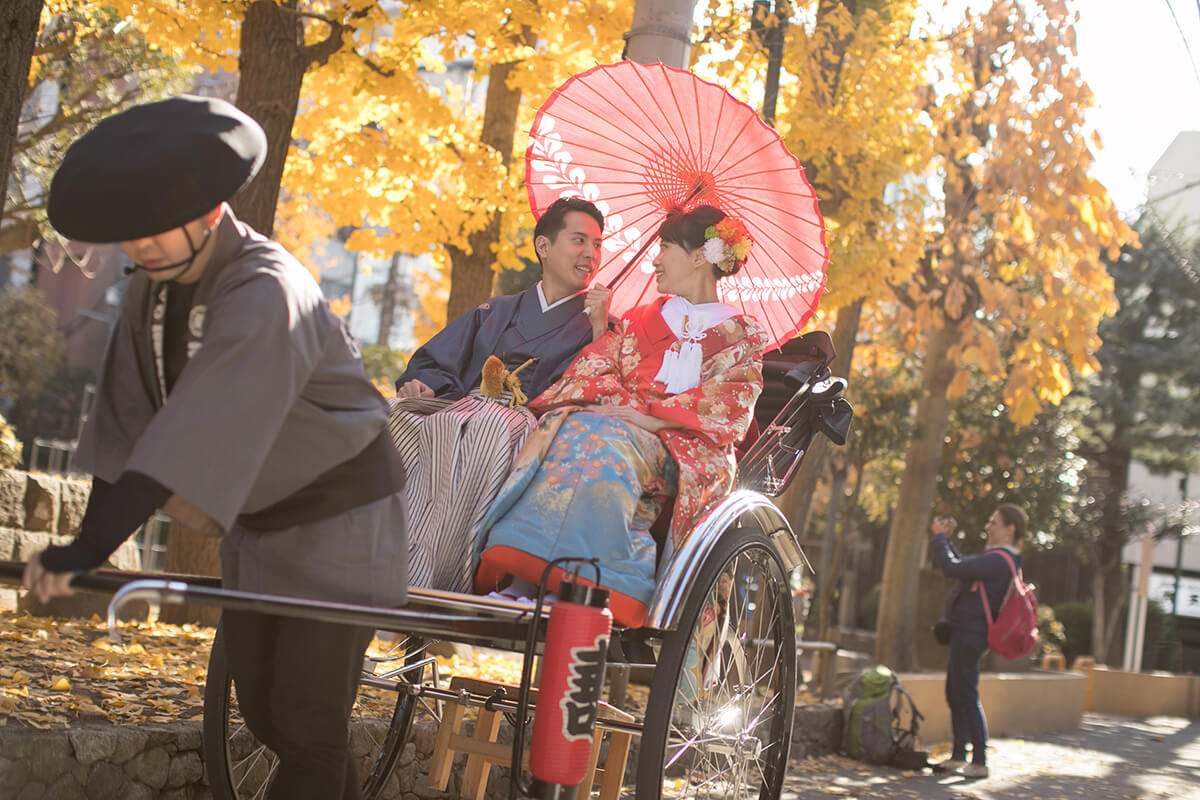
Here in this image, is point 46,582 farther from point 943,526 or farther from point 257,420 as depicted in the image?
point 943,526

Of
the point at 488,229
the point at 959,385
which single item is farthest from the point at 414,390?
the point at 959,385

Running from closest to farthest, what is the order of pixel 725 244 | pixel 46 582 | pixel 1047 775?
1. pixel 46 582
2. pixel 725 244
3. pixel 1047 775

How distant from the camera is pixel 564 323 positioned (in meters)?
3.89

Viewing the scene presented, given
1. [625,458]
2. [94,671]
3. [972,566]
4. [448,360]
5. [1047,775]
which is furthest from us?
[1047,775]

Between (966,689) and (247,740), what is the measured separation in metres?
5.28

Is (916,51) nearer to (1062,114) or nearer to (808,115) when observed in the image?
(808,115)

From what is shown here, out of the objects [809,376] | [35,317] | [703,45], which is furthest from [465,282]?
[35,317]

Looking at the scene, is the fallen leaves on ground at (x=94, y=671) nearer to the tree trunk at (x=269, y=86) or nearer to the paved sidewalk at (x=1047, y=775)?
the tree trunk at (x=269, y=86)

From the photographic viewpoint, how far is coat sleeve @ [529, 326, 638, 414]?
3.44 m

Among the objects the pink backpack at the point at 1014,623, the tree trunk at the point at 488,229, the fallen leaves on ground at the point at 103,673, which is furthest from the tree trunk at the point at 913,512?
the fallen leaves on ground at the point at 103,673

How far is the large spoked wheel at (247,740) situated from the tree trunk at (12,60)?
6.30 feet

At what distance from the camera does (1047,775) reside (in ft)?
25.1

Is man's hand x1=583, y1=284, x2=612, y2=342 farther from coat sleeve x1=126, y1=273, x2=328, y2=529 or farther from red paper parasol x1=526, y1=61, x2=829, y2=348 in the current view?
coat sleeve x1=126, y1=273, x2=328, y2=529

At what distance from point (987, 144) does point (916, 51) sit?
8.29 ft
